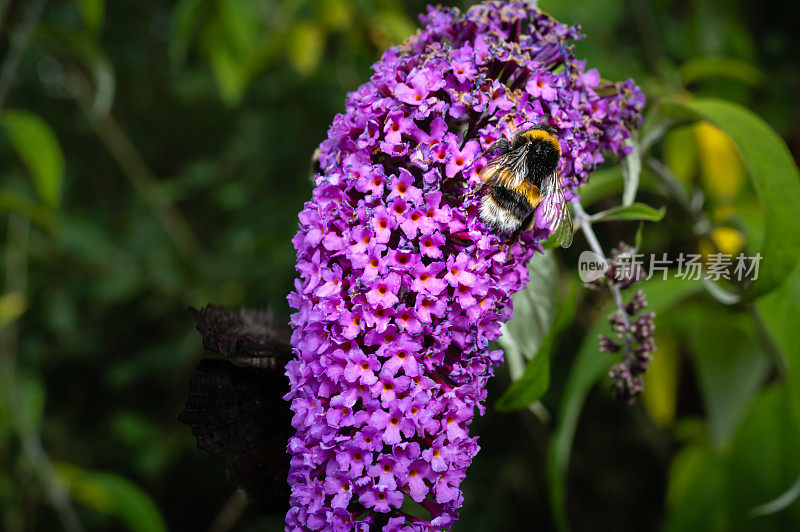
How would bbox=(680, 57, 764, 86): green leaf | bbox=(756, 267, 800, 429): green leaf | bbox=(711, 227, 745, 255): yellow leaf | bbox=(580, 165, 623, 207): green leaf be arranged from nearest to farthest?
bbox=(756, 267, 800, 429): green leaf < bbox=(580, 165, 623, 207): green leaf < bbox=(711, 227, 745, 255): yellow leaf < bbox=(680, 57, 764, 86): green leaf

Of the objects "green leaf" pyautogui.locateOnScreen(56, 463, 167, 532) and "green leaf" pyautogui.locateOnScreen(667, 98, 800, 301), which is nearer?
"green leaf" pyautogui.locateOnScreen(667, 98, 800, 301)

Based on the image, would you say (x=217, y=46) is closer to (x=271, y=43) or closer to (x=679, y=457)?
(x=271, y=43)

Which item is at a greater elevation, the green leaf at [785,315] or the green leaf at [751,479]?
the green leaf at [785,315]

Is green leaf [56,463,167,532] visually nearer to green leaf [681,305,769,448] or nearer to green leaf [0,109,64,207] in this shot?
green leaf [0,109,64,207]

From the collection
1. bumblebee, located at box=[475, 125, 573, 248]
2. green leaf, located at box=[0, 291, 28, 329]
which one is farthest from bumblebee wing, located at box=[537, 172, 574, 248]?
green leaf, located at box=[0, 291, 28, 329]

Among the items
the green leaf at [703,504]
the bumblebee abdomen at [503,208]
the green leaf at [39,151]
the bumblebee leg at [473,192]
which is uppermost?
the green leaf at [39,151]

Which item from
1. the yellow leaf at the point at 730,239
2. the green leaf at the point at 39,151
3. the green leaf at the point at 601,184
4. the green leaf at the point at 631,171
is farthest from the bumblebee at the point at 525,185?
the green leaf at the point at 39,151

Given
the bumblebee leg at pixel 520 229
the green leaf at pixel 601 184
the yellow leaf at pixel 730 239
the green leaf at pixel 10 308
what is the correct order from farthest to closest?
the green leaf at pixel 10 308 < the yellow leaf at pixel 730 239 < the green leaf at pixel 601 184 < the bumblebee leg at pixel 520 229

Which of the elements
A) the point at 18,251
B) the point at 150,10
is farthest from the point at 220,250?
the point at 150,10

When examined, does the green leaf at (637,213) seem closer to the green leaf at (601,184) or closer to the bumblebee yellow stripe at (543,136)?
the bumblebee yellow stripe at (543,136)
